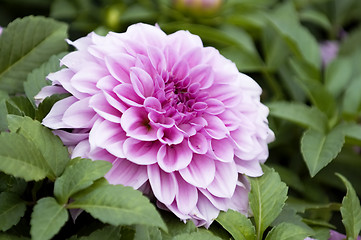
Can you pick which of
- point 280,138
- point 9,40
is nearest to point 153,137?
point 9,40

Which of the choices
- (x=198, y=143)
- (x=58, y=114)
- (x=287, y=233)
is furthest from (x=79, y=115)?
(x=287, y=233)

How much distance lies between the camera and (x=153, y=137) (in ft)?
1.90

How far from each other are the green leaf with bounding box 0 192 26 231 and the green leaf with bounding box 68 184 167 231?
2.5 inches

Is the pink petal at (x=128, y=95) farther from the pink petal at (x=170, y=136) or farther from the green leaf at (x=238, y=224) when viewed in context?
the green leaf at (x=238, y=224)

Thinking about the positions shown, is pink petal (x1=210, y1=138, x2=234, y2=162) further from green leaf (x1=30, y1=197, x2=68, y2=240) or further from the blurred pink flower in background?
the blurred pink flower in background

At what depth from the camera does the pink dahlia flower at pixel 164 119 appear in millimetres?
566

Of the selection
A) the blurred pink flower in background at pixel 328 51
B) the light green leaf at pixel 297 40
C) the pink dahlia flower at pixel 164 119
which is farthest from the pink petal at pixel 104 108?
the blurred pink flower in background at pixel 328 51

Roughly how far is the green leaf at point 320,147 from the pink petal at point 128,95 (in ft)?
0.80

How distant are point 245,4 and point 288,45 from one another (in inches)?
6.4

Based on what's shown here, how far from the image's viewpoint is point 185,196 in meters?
0.58

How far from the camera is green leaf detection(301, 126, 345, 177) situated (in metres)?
0.69

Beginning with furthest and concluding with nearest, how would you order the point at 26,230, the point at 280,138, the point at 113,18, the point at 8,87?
the point at 113,18, the point at 280,138, the point at 8,87, the point at 26,230

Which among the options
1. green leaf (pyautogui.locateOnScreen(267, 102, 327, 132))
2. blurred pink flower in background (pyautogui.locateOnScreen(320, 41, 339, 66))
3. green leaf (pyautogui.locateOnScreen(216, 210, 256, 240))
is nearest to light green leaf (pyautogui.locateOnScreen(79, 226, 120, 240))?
green leaf (pyautogui.locateOnScreen(216, 210, 256, 240))

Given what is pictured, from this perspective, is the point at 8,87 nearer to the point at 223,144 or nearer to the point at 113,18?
the point at 223,144
